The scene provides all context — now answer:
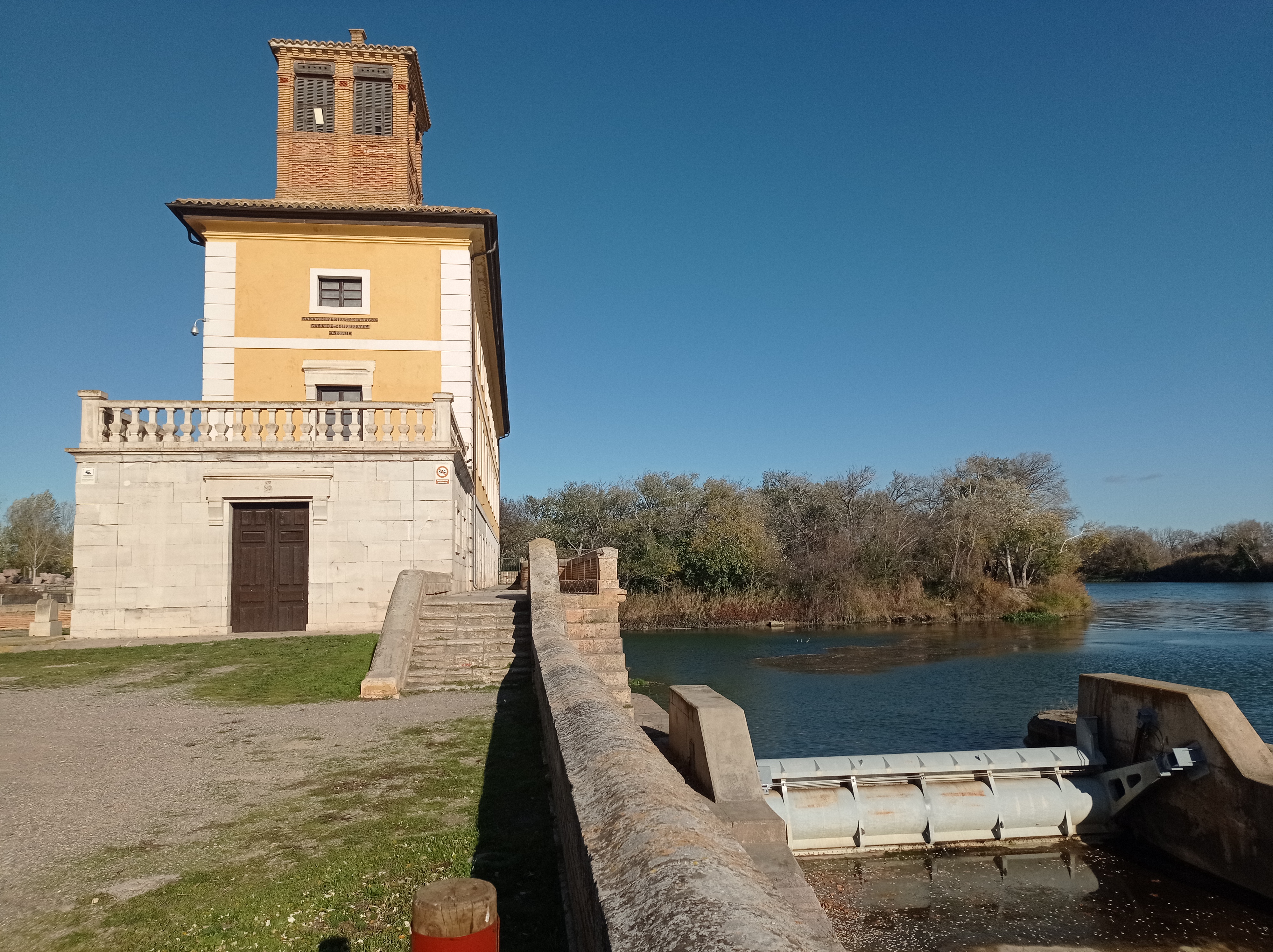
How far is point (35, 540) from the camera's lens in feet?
181

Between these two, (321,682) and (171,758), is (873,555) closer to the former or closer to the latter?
(321,682)

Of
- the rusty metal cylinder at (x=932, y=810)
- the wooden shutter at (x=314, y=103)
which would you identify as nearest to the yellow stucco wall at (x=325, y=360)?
the wooden shutter at (x=314, y=103)

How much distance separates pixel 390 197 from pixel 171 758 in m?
17.6

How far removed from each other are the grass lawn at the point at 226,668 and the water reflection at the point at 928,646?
1570 centimetres

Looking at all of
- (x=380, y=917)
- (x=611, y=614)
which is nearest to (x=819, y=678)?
(x=611, y=614)

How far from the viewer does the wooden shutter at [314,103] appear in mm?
20781

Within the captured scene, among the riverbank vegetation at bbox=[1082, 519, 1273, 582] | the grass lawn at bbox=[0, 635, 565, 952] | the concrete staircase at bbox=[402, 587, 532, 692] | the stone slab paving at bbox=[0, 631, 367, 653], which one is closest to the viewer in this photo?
the grass lawn at bbox=[0, 635, 565, 952]

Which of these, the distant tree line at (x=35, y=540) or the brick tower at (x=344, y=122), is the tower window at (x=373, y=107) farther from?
the distant tree line at (x=35, y=540)

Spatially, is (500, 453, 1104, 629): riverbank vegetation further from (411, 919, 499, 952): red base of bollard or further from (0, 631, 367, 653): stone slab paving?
(411, 919, 499, 952): red base of bollard

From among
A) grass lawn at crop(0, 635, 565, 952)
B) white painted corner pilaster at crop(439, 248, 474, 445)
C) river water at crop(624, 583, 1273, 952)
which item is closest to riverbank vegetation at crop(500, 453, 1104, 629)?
river water at crop(624, 583, 1273, 952)

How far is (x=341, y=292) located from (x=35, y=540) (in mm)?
51319

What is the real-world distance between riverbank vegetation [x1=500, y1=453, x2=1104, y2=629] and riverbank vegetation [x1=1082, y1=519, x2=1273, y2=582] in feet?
94.5

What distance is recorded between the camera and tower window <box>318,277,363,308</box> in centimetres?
1894

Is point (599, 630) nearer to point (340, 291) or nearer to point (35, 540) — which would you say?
point (340, 291)
